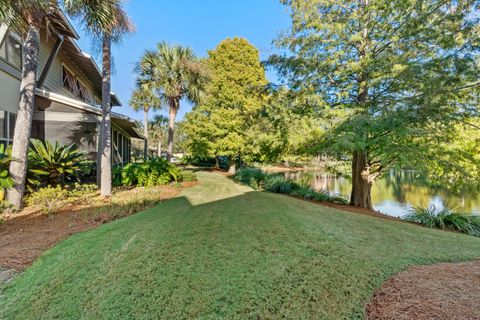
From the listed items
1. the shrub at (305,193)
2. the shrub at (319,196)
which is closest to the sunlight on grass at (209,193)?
the shrub at (305,193)

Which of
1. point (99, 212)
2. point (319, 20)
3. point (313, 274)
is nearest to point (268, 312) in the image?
point (313, 274)

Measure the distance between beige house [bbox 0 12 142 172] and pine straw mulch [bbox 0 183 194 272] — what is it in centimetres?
371

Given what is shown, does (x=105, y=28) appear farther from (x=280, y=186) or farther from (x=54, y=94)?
(x=280, y=186)

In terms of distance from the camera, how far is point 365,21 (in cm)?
741

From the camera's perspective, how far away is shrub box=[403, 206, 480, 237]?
6741 mm

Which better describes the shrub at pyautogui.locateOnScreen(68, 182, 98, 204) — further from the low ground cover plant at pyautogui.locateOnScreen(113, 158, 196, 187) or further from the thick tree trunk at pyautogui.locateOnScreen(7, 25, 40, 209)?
the low ground cover plant at pyautogui.locateOnScreen(113, 158, 196, 187)

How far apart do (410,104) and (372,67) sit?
1.51 metres

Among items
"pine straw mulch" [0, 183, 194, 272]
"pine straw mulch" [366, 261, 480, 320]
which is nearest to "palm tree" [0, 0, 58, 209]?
"pine straw mulch" [0, 183, 194, 272]

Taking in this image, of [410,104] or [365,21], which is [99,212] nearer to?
[410,104]

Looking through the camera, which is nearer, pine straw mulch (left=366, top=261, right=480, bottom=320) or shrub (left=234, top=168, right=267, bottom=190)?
pine straw mulch (left=366, top=261, right=480, bottom=320)

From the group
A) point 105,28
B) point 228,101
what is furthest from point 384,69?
point 228,101

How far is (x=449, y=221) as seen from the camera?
7.10 metres

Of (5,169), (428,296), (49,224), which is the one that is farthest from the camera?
(5,169)

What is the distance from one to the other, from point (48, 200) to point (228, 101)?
43.3ft
